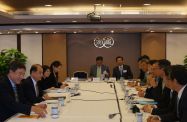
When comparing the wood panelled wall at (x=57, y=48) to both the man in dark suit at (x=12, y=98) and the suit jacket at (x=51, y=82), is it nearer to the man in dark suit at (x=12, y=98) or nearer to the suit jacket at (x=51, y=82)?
the suit jacket at (x=51, y=82)

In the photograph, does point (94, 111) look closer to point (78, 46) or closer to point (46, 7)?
point (46, 7)

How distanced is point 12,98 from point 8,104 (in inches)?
3.2

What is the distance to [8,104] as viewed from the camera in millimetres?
3820

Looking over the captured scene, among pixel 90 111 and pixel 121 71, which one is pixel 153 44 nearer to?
pixel 121 71

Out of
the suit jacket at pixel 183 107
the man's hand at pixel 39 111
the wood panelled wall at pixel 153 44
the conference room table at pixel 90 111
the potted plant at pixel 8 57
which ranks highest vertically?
the wood panelled wall at pixel 153 44

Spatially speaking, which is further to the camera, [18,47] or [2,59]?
[18,47]

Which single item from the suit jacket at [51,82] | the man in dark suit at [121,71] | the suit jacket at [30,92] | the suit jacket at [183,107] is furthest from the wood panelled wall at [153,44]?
the suit jacket at [183,107]

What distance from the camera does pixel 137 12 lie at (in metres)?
9.40

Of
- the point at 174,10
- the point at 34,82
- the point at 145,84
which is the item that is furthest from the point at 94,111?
the point at 174,10

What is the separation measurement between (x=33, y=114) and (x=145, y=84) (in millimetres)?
3819

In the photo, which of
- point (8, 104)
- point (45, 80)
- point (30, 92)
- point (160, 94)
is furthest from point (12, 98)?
point (45, 80)

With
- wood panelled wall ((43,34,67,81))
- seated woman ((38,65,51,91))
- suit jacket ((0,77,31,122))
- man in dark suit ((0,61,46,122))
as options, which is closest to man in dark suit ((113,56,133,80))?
seated woman ((38,65,51,91))

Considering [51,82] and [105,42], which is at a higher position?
[105,42]

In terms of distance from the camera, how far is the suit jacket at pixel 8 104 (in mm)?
3730
